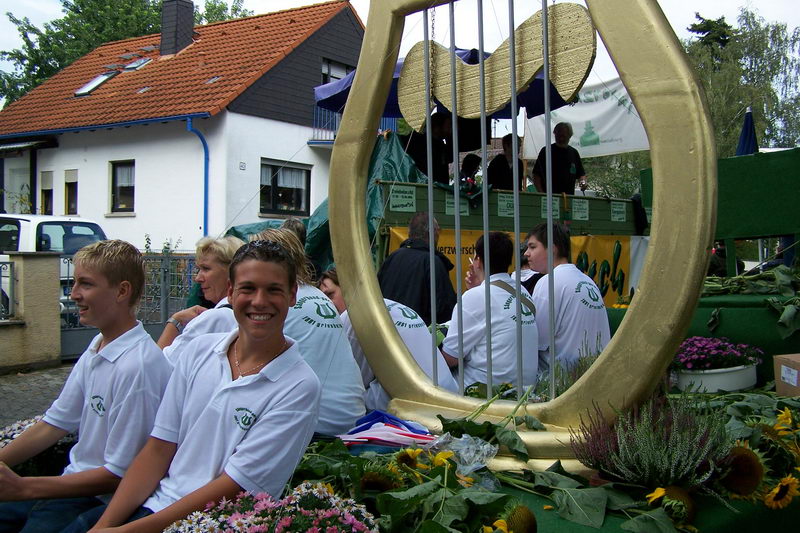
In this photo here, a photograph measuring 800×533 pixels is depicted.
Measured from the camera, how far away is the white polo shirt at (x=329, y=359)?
9.42 feet

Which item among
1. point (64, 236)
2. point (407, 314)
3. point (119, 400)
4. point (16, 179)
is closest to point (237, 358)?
point (119, 400)

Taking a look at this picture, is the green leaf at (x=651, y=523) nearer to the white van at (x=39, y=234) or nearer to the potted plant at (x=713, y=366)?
the potted plant at (x=713, y=366)

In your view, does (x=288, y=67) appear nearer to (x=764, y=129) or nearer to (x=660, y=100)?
(x=764, y=129)

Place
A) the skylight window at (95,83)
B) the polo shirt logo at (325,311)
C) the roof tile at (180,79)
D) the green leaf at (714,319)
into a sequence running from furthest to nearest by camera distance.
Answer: the skylight window at (95,83)
the roof tile at (180,79)
the green leaf at (714,319)
the polo shirt logo at (325,311)

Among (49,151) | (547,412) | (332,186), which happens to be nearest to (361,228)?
(332,186)

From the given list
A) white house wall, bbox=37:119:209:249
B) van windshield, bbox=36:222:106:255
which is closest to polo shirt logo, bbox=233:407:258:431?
van windshield, bbox=36:222:106:255

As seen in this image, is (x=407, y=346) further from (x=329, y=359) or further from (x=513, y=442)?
(x=513, y=442)

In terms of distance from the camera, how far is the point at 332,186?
313 cm

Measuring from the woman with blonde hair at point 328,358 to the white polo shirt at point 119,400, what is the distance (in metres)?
0.71

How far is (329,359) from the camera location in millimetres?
3018

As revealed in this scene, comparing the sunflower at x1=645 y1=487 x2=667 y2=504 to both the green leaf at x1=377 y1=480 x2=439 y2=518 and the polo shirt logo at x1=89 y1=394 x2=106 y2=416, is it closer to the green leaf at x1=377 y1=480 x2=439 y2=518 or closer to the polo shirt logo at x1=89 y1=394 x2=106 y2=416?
the green leaf at x1=377 y1=480 x2=439 y2=518

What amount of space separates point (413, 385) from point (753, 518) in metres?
1.23

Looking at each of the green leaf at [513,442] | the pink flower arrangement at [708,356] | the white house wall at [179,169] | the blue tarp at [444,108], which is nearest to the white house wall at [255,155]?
the white house wall at [179,169]

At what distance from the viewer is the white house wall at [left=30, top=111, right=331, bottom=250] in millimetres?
16750
